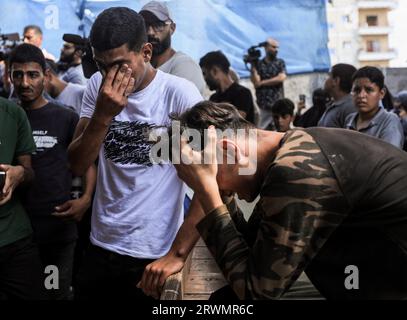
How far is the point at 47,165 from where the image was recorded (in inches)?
156

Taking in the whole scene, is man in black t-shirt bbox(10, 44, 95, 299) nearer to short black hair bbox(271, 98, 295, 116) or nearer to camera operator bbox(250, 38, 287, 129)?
short black hair bbox(271, 98, 295, 116)

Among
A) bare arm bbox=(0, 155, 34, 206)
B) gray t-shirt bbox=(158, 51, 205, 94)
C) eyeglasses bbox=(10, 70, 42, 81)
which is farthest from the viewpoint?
eyeglasses bbox=(10, 70, 42, 81)

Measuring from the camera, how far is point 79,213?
11.8 ft

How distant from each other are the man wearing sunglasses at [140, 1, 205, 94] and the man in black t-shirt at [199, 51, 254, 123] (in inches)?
74.5

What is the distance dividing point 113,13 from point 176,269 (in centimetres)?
107

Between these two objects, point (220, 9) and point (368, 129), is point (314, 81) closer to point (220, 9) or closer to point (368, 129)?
point (220, 9)

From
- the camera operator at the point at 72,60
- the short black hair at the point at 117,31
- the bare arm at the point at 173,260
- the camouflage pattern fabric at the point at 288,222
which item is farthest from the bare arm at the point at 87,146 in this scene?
the camera operator at the point at 72,60

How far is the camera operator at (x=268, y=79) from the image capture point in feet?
24.7

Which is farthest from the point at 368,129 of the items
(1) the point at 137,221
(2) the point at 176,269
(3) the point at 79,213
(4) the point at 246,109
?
(2) the point at 176,269

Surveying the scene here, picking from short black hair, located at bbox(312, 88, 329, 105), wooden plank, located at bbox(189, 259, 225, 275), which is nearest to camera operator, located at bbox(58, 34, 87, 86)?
short black hair, located at bbox(312, 88, 329, 105)

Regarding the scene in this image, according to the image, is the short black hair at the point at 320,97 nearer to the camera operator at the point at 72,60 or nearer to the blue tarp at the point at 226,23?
the blue tarp at the point at 226,23

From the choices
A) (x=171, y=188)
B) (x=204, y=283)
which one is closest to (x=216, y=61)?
(x=171, y=188)

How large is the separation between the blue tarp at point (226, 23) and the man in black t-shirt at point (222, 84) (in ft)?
1.15

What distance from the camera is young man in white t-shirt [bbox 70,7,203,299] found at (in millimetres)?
2635
